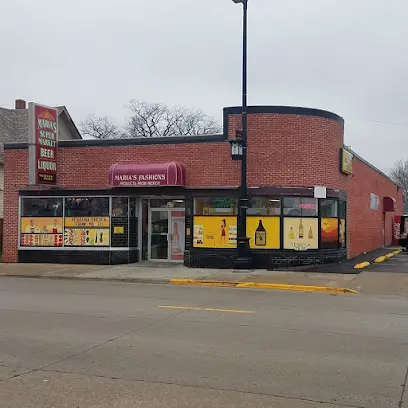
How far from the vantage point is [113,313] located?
31.4 ft

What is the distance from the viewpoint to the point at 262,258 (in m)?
17.7

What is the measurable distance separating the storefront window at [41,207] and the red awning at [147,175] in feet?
8.75

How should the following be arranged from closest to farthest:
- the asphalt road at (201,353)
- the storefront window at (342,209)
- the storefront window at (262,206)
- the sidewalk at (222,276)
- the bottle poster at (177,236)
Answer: the asphalt road at (201,353) → the sidewalk at (222,276) → the storefront window at (262,206) → the storefront window at (342,209) → the bottle poster at (177,236)

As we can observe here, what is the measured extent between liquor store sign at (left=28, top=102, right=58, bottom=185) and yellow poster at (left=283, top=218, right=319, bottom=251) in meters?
8.83

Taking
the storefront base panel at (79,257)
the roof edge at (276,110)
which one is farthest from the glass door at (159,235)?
the roof edge at (276,110)

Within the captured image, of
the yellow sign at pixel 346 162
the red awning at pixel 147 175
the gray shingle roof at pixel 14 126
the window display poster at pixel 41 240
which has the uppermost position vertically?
the gray shingle roof at pixel 14 126

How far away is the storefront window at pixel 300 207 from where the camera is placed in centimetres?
1767

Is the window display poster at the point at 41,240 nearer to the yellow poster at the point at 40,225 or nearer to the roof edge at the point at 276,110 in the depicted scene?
the yellow poster at the point at 40,225

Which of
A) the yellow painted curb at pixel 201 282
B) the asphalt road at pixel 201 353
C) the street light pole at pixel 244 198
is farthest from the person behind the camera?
the street light pole at pixel 244 198

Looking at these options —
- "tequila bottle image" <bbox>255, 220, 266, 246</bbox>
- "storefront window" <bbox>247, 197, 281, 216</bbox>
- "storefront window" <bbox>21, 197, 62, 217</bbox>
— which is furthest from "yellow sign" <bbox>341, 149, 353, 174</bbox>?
"storefront window" <bbox>21, 197, 62, 217</bbox>

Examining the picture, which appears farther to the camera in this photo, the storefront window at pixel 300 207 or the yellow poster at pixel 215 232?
the yellow poster at pixel 215 232

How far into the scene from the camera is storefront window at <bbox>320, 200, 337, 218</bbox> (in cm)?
1812

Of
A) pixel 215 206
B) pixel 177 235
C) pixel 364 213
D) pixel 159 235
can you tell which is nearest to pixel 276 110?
pixel 215 206

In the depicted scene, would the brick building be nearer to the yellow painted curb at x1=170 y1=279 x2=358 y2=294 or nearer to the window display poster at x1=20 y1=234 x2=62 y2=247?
the window display poster at x1=20 y1=234 x2=62 y2=247
